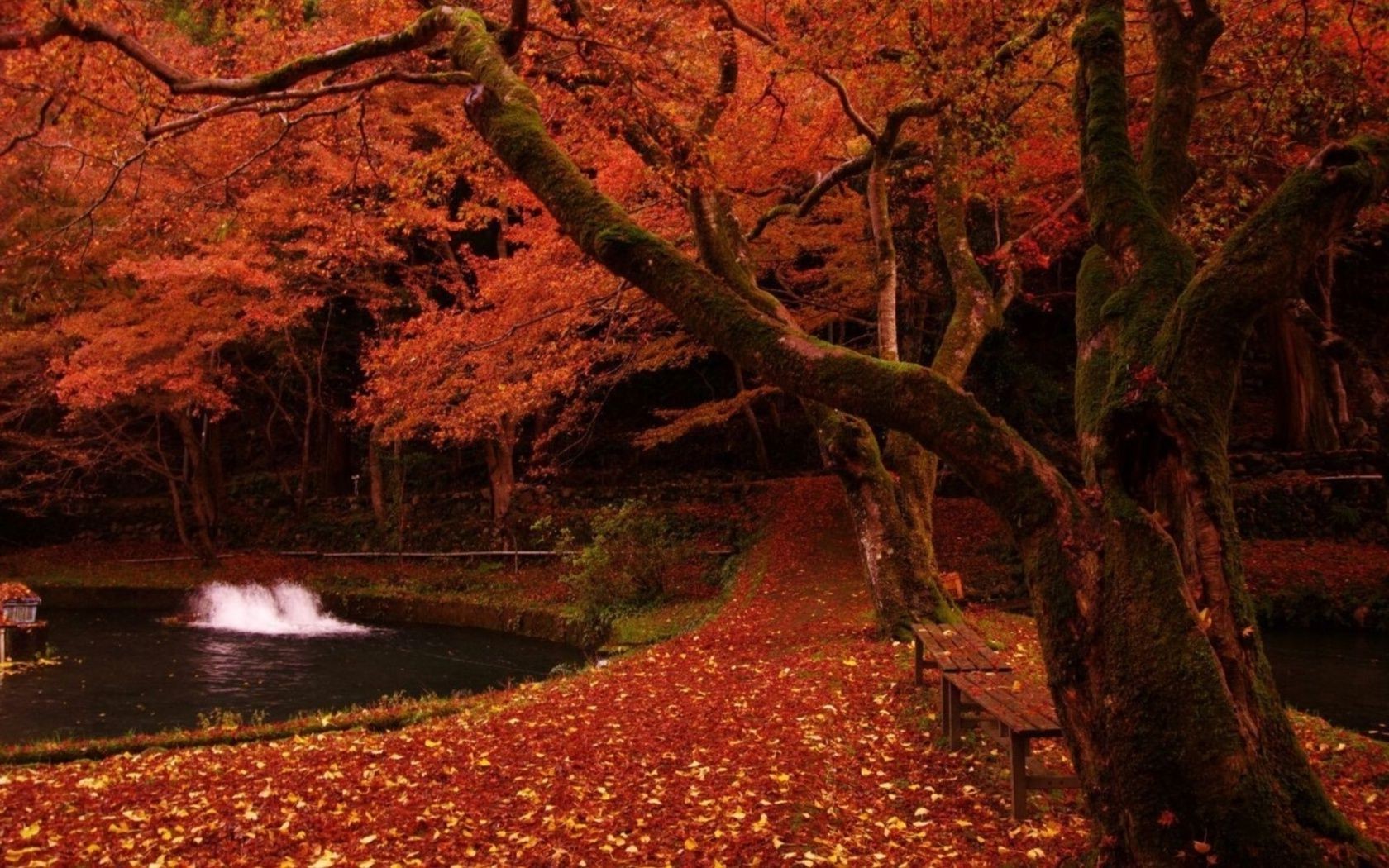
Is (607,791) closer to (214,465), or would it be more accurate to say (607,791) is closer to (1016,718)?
(1016,718)

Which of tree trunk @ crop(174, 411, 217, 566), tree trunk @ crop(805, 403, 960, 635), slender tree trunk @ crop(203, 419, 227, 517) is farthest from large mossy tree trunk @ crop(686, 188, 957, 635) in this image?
slender tree trunk @ crop(203, 419, 227, 517)

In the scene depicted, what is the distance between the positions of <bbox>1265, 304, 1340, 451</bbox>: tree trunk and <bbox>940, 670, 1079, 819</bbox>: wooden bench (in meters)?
14.6

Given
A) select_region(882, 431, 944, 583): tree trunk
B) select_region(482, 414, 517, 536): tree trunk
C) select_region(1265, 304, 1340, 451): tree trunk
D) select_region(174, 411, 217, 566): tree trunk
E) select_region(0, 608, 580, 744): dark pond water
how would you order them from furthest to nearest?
select_region(174, 411, 217, 566): tree trunk, select_region(482, 414, 517, 536): tree trunk, select_region(1265, 304, 1340, 451): tree trunk, select_region(0, 608, 580, 744): dark pond water, select_region(882, 431, 944, 583): tree trunk

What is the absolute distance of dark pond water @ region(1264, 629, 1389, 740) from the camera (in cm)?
873

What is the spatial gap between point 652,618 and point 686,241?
197 inches

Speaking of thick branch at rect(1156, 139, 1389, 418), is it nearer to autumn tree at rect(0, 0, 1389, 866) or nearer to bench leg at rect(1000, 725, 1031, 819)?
autumn tree at rect(0, 0, 1389, 866)

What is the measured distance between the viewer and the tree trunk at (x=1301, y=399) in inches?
677

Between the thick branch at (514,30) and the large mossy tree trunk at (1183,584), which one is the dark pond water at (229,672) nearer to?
the thick branch at (514,30)

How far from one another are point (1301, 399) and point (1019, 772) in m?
16.1

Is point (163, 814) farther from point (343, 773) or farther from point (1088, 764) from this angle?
point (1088, 764)

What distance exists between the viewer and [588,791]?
520 cm

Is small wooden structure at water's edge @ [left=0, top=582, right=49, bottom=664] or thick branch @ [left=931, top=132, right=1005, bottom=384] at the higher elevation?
thick branch @ [left=931, top=132, right=1005, bottom=384]

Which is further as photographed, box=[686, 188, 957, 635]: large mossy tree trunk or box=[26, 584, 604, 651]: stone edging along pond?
box=[26, 584, 604, 651]: stone edging along pond

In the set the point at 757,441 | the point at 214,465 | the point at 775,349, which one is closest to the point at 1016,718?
the point at 775,349
